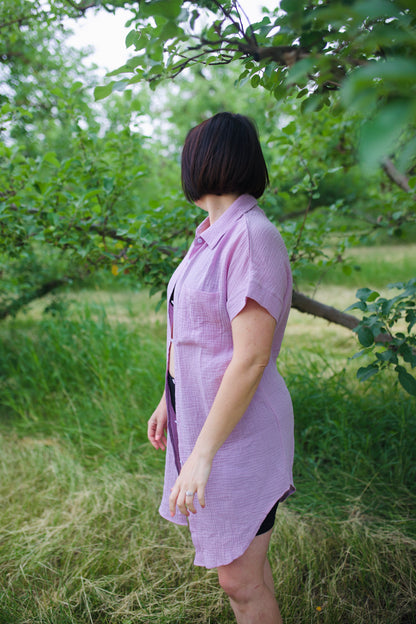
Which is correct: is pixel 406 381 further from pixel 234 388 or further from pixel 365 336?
pixel 234 388

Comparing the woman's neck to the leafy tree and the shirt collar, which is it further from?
the leafy tree

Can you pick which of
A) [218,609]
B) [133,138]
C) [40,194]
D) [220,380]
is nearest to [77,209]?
[40,194]

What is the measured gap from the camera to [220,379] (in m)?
1.20

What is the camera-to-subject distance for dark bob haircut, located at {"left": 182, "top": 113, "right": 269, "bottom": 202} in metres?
1.22

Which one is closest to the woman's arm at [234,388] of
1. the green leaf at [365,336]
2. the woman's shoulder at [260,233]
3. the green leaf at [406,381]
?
the woman's shoulder at [260,233]

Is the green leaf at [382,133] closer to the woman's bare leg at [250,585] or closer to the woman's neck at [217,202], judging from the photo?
the woman's neck at [217,202]

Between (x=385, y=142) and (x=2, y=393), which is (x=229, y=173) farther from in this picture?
(x=2, y=393)

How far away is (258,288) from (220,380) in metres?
0.28

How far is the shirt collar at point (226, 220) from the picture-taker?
1219 mm

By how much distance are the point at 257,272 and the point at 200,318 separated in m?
0.21

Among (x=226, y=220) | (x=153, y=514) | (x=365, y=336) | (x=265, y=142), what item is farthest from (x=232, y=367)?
(x=265, y=142)

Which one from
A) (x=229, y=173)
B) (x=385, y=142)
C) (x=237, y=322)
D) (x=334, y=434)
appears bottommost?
(x=334, y=434)

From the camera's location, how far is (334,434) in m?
2.71

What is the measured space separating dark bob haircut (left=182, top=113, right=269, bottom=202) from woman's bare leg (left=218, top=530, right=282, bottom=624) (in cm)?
98
